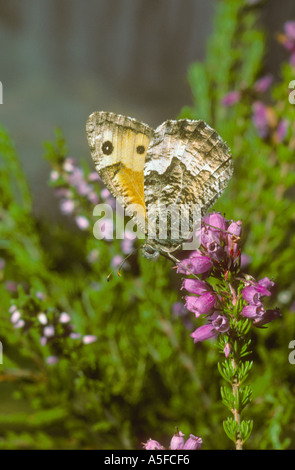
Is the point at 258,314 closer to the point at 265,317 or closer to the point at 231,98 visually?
the point at 265,317

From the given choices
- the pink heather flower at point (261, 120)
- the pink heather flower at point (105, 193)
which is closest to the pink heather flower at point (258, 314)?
the pink heather flower at point (105, 193)

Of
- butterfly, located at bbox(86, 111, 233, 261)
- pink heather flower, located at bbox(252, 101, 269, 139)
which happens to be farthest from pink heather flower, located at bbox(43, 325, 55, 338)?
pink heather flower, located at bbox(252, 101, 269, 139)

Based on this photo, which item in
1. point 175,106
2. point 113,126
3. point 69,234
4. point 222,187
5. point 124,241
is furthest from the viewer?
point 175,106

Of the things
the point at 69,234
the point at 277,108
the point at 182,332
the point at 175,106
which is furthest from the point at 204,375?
the point at 175,106

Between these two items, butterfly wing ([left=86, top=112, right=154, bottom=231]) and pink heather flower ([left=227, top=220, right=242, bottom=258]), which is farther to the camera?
butterfly wing ([left=86, top=112, right=154, bottom=231])

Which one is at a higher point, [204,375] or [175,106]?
[175,106]

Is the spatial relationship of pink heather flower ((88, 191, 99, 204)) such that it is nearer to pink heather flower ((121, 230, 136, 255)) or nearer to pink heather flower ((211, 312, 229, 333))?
pink heather flower ((121, 230, 136, 255))

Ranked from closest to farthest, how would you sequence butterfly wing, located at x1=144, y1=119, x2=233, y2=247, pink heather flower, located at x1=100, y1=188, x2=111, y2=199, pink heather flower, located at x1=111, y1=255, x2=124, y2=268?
butterfly wing, located at x1=144, y1=119, x2=233, y2=247 → pink heather flower, located at x1=100, y1=188, x2=111, y2=199 → pink heather flower, located at x1=111, y1=255, x2=124, y2=268

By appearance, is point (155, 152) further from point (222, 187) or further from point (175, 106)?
point (175, 106)
